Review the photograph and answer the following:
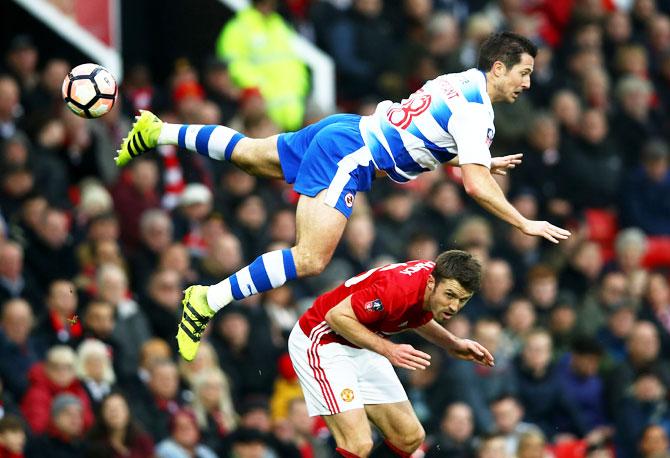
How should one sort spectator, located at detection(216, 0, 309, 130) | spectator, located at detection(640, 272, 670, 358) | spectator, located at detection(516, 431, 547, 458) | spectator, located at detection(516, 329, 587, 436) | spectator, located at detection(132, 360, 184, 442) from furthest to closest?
1. spectator, located at detection(640, 272, 670, 358)
2. spectator, located at detection(216, 0, 309, 130)
3. spectator, located at detection(516, 329, 587, 436)
4. spectator, located at detection(516, 431, 547, 458)
5. spectator, located at detection(132, 360, 184, 442)

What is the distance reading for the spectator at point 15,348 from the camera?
12.7 m

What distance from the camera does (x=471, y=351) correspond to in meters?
10.5

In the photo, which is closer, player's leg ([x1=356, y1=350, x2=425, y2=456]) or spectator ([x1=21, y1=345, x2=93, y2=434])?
player's leg ([x1=356, y1=350, x2=425, y2=456])

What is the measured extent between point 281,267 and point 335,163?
0.72m

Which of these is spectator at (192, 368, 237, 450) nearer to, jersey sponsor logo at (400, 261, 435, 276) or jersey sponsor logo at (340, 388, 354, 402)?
jersey sponsor logo at (340, 388, 354, 402)

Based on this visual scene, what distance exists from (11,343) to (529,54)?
4.59 meters

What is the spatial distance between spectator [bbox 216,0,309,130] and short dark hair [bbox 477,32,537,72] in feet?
20.0

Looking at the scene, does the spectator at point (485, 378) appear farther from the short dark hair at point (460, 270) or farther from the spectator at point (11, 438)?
the short dark hair at point (460, 270)

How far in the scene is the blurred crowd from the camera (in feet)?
43.2

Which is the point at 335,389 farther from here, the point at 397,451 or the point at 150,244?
the point at 150,244

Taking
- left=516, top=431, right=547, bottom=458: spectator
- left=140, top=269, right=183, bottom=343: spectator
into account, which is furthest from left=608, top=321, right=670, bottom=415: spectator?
left=140, top=269, right=183, bottom=343: spectator

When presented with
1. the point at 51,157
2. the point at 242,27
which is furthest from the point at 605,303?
the point at 51,157

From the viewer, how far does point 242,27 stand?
1653 cm

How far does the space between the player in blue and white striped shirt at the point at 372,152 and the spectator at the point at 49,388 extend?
6.78 feet
